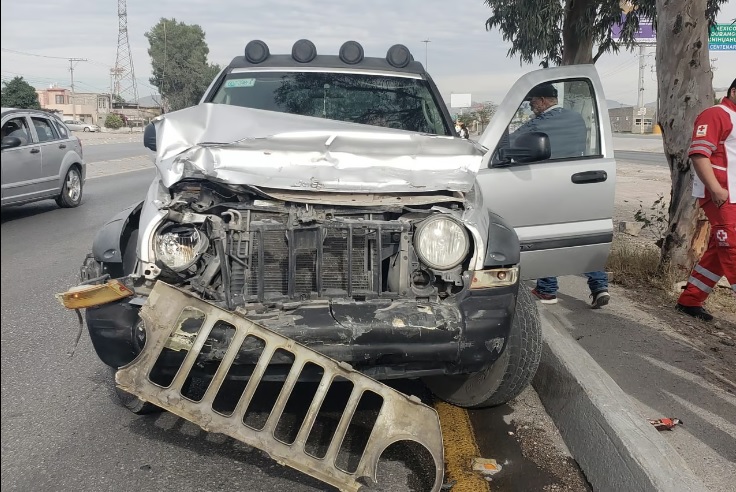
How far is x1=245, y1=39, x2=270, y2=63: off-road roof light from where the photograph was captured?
4.98m

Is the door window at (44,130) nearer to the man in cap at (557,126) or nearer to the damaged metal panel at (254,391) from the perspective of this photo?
the man in cap at (557,126)

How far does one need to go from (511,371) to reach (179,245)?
1858 millimetres

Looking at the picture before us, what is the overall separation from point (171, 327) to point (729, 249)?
373cm

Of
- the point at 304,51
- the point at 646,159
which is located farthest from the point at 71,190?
the point at 646,159

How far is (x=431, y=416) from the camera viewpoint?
288cm

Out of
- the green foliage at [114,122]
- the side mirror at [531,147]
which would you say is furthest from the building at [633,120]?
the side mirror at [531,147]

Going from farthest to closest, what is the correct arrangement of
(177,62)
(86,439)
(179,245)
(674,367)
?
1. (177,62)
2. (674,367)
3. (86,439)
4. (179,245)

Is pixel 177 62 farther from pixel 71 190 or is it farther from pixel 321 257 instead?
pixel 321 257

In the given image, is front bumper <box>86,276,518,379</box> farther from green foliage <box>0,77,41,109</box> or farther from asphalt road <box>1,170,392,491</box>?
green foliage <box>0,77,41,109</box>

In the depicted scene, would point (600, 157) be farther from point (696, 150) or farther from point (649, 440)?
point (649, 440)

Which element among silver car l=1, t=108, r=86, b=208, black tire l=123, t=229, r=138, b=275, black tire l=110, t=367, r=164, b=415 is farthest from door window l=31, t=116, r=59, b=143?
black tire l=110, t=367, r=164, b=415

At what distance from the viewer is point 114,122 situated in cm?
4609

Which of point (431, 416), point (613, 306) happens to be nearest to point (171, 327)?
point (431, 416)

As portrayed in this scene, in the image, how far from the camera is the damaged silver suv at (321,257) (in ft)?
9.48
